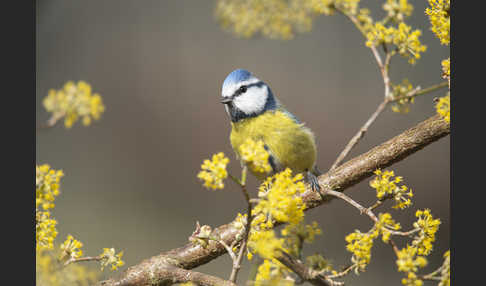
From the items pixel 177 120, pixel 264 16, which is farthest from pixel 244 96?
pixel 177 120

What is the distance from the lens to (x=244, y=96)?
1.04m

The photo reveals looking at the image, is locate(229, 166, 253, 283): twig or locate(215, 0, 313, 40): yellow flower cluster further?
locate(215, 0, 313, 40): yellow flower cluster

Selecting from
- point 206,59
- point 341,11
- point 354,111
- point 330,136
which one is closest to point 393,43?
point 341,11

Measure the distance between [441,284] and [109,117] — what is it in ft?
6.88

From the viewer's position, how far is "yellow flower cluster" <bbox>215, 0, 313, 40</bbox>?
1000mm

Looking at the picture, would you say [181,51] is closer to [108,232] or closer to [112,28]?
[112,28]

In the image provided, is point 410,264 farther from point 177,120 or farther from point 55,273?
point 177,120

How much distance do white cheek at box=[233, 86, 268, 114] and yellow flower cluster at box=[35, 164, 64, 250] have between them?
1.78ft

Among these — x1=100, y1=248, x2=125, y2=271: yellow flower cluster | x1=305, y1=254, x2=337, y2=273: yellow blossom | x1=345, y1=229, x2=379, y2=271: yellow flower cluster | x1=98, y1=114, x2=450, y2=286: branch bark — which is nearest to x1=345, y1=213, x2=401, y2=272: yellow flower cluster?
x1=345, y1=229, x2=379, y2=271: yellow flower cluster

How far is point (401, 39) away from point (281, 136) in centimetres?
42

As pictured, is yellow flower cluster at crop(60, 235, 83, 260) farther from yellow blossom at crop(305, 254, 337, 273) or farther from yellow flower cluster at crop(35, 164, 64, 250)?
yellow blossom at crop(305, 254, 337, 273)

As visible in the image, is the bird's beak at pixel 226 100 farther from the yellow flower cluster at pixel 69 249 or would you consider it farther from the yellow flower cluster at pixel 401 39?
the yellow flower cluster at pixel 69 249

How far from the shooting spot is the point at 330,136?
1.94m

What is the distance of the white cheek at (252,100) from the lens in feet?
3.43
